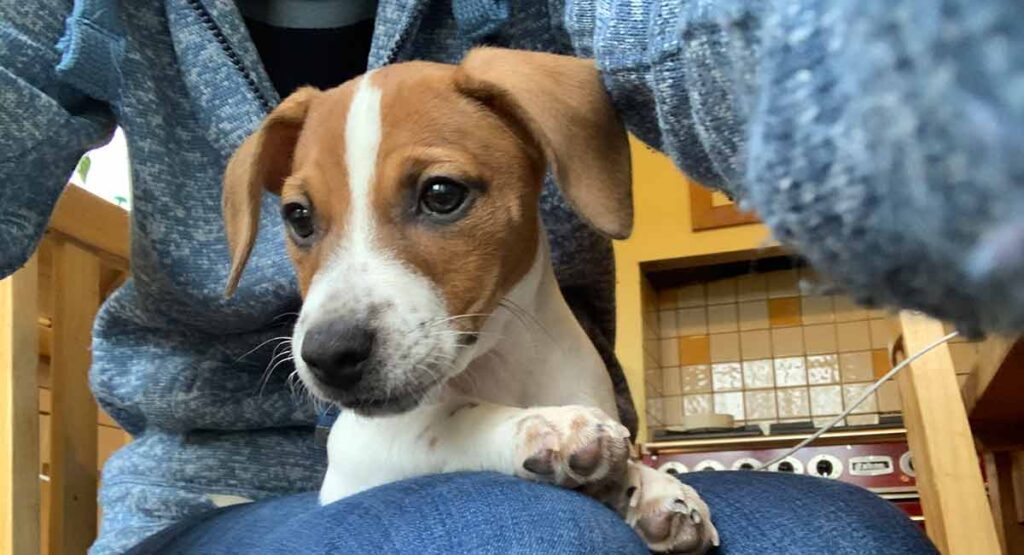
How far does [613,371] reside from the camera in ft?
4.36

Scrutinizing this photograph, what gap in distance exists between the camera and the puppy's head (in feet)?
2.88

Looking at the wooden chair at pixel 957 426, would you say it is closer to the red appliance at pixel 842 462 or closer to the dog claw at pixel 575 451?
the dog claw at pixel 575 451

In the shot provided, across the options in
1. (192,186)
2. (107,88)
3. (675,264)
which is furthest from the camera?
(675,264)

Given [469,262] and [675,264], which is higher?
[675,264]

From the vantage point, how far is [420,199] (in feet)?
3.20

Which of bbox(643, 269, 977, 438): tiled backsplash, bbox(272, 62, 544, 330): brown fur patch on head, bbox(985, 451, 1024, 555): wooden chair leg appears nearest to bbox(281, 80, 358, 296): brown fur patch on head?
bbox(272, 62, 544, 330): brown fur patch on head

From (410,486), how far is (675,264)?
8.93ft

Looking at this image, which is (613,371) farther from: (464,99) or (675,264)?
(675,264)

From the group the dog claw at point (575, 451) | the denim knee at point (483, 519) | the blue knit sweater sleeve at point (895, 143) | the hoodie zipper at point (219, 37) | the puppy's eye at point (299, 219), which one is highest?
the hoodie zipper at point (219, 37)

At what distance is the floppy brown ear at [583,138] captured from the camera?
907 millimetres

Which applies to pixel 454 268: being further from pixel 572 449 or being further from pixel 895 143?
pixel 895 143

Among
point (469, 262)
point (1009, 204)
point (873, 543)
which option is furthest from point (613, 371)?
point (1009, 204)

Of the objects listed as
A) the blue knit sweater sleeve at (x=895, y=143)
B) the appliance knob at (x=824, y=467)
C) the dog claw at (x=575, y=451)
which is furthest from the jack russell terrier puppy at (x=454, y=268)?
the appliance knob at (x=824, y=467)

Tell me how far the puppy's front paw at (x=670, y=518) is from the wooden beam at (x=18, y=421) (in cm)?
72
